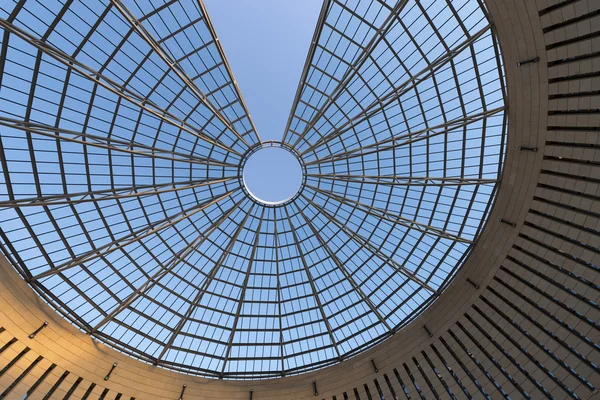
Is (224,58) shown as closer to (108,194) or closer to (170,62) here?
(170,62)

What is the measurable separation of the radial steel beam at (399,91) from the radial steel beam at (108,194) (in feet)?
30.8

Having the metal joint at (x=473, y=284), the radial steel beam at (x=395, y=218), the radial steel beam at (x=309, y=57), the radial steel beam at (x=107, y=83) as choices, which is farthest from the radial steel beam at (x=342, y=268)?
the radial steel beam at (x=107, y=83)

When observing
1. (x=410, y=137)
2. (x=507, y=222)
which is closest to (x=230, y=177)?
(x=410, y=137)

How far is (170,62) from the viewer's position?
25.5 m

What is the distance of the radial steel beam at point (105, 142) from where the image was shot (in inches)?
866

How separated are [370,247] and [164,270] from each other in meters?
16.6

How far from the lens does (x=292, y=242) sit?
35.2 m

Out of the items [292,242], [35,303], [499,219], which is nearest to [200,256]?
[292,242]

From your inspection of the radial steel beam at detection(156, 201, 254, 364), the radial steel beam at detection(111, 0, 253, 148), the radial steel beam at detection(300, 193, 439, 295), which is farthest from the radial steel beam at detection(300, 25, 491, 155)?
the radial steel beam at detection(156, 201, 254, 364)

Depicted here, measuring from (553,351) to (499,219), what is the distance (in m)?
8.24

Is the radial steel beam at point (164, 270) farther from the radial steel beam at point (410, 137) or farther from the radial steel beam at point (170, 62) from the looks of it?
the radial steel beam at point (410, 137)

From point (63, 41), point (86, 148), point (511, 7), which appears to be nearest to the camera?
point (511, 7)

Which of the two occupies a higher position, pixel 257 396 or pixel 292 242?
pixel 292 242

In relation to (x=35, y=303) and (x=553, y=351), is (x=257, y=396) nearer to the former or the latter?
(x=35, y=303)
